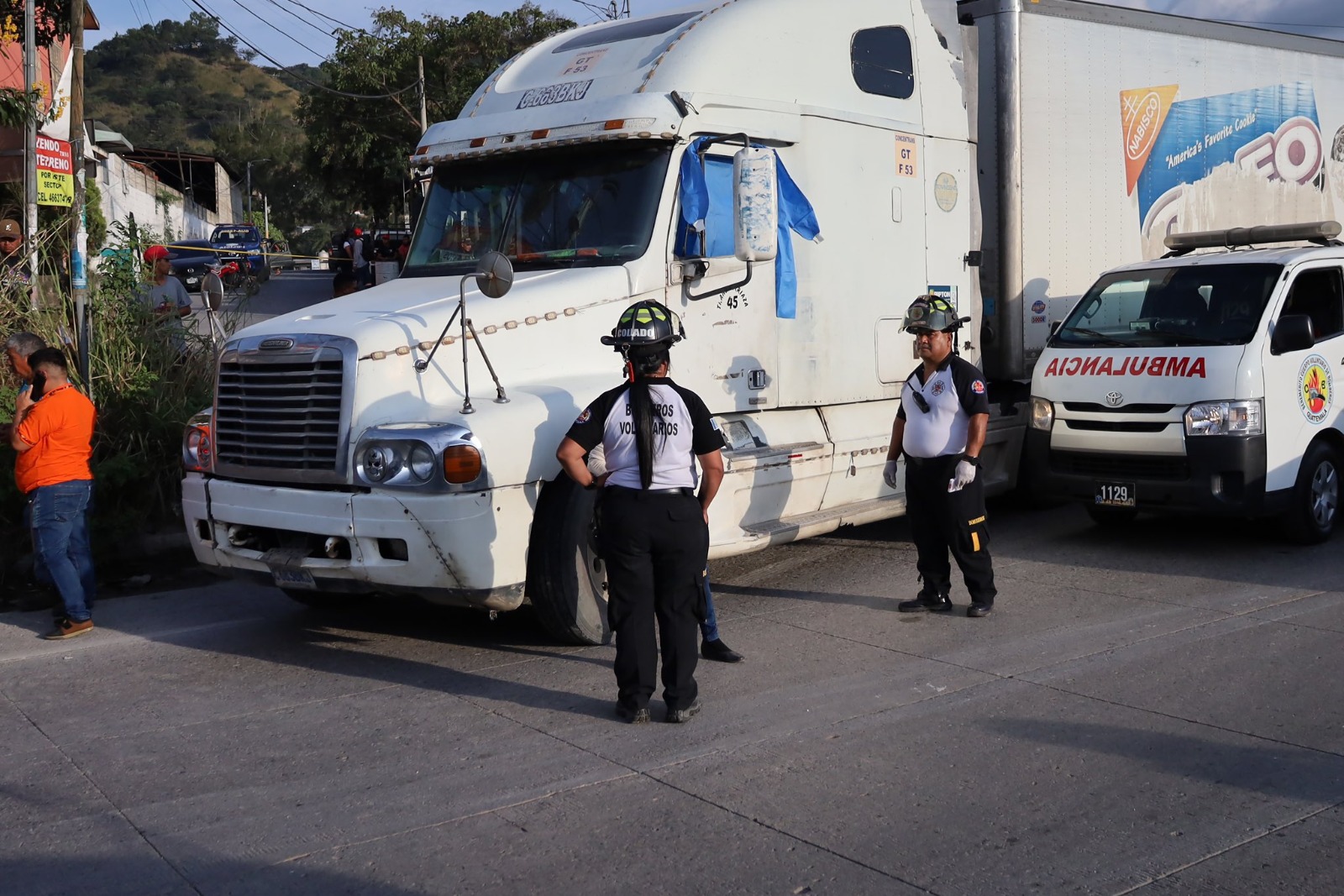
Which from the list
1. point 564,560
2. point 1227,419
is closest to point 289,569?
point 564,560

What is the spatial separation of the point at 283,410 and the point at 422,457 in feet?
3.11

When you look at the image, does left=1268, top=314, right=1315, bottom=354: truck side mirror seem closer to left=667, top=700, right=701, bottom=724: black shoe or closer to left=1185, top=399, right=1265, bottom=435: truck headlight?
left=1185, top=399, right=1265, bottom=435: truck headlight

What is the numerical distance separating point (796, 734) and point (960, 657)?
1.48m

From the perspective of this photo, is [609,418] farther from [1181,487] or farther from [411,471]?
[1181,487]

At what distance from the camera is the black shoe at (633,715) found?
562cm

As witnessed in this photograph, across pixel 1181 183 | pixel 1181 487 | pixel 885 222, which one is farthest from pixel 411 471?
pixel 1181 183

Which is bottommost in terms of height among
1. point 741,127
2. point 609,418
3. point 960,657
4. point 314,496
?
point 960,657

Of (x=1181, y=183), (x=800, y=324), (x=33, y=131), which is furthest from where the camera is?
(x=1181, y=183)

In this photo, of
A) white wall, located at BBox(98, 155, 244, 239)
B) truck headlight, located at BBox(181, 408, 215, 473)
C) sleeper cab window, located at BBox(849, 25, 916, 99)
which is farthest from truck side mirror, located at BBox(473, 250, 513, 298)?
white wall, located at BBox(98, 155, 244, 239)

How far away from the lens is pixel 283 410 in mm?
6484

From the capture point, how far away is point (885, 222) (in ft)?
28.5

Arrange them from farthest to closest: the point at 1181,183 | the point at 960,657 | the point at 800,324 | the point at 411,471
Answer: the point at 1181,183 < the point at 800,324 < the point at 960,657 < the point at 411,471

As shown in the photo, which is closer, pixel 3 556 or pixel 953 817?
pixel 953 817

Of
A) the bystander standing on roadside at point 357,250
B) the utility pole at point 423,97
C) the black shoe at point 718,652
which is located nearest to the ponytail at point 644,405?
the black shoe at point 718,652
